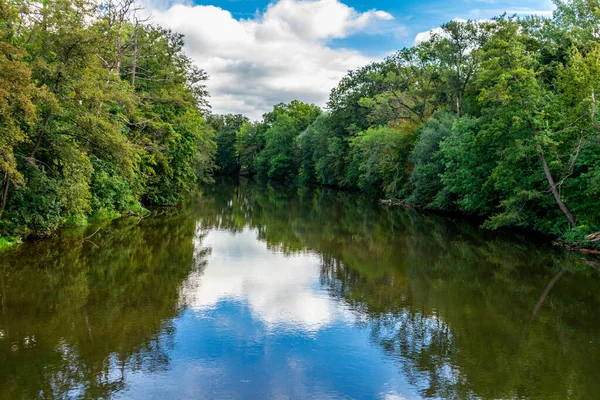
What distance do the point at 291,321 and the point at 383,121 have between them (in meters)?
43.3

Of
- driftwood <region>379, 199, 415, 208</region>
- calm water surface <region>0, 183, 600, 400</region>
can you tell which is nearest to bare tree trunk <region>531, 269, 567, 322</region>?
calm water surface <region>0, 183, 600, 400</region>

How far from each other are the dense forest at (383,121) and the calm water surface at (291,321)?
3304 mm

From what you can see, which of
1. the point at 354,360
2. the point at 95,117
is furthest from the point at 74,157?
the point at 354,360

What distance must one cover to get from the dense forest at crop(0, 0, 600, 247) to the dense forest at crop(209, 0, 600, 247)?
0.10 m

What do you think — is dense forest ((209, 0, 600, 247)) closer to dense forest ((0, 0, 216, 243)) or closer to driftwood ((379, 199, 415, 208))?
driftwood ((379, 199, 415, 208))

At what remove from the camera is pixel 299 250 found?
2030 centimetres

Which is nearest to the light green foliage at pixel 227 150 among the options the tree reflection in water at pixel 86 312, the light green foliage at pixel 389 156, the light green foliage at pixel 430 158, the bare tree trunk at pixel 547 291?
the light green foliage at pixel 389 156

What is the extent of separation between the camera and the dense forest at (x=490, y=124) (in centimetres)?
2339

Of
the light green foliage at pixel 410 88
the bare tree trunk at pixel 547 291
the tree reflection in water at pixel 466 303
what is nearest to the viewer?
the tree reflection in water at pixel 466 303

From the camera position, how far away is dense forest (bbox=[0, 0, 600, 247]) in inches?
682

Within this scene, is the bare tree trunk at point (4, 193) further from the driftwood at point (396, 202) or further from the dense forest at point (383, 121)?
the driftwood at point (396, 202)

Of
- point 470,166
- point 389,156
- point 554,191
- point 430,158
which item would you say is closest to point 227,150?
point 389,156

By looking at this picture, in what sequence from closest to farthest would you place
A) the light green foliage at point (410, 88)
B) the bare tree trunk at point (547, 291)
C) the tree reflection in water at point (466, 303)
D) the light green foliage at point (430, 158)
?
the tree reflection in water at point (466, 303) → the bare tree trunk at point (547, 291) → the light green foliage at point (430, 158) → the light green foliage at point (410, 88)

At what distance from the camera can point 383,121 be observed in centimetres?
5212
